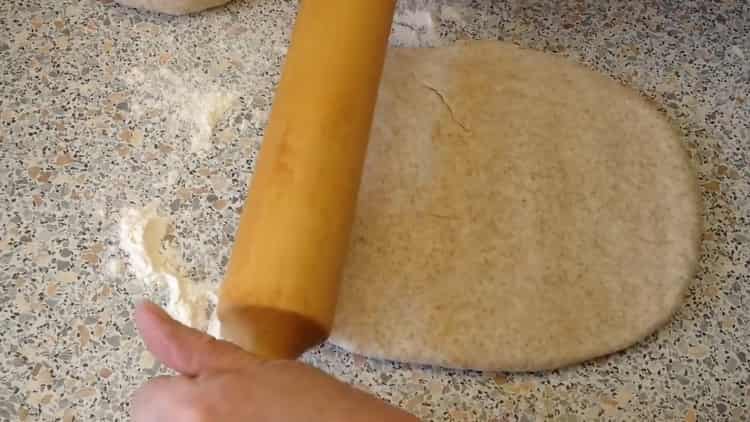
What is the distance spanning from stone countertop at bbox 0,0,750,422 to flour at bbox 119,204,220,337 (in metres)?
0.01

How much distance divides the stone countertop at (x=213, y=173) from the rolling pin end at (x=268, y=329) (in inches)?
4.3

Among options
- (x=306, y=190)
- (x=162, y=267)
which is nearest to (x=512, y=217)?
(x=306, y=190)

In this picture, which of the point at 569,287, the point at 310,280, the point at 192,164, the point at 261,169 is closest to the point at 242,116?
the point at 192,164

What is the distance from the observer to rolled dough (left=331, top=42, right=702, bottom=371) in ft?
2.51

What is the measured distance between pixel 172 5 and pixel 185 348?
58cm

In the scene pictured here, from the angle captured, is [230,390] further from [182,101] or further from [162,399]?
[182,101]

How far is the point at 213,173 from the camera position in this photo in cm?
87

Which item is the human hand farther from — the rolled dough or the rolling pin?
the rolled dough

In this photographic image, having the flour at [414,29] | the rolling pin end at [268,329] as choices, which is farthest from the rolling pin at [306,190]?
the flour at [414,29]

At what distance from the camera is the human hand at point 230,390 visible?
51 centimetres

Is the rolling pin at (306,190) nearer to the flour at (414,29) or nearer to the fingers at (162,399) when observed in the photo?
the fingers at (162,399)

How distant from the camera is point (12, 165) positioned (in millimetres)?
863

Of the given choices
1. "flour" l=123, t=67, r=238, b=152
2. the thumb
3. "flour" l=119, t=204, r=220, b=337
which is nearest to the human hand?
the thumb

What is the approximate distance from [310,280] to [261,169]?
0.42ft
